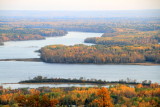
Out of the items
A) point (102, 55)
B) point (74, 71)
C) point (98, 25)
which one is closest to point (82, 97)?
point (74, 71)

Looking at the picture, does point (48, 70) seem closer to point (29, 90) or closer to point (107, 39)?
point (29, 90)

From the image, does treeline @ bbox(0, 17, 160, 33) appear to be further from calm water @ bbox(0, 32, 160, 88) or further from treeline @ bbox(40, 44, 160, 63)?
calm water @ bbox(0, 32, 160, 88)

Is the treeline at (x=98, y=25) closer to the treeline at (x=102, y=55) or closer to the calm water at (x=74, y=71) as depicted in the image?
the treeline at (x=102, y=55)

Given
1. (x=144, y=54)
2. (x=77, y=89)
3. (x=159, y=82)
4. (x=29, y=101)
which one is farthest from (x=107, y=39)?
(x=29, y=101)

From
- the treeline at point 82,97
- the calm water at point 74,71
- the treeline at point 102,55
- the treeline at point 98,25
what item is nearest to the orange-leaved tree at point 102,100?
the treeline at point 82,97

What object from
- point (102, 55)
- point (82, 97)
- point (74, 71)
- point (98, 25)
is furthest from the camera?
point (98, 25)

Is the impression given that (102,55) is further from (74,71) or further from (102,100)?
(102,100)
